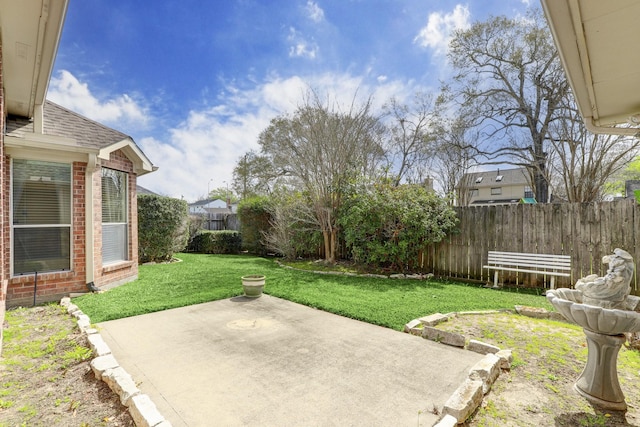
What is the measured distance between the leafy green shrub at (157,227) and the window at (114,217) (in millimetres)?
3708

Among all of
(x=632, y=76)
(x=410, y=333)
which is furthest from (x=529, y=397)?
(x=632, y=76)

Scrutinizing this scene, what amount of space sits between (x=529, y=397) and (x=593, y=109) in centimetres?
324

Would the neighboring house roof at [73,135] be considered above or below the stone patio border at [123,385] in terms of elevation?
above

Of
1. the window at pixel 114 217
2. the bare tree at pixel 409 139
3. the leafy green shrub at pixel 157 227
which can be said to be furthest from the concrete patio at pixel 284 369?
the bare tree at pixel 409 139

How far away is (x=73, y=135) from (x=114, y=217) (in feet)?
6.62

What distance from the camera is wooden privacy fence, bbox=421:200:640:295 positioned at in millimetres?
6301

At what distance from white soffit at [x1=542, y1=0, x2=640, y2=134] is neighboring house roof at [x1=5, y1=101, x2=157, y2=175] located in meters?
7.43

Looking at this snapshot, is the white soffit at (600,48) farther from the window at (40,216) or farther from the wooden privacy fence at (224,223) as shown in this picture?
the wooden privacy fence at (224,223)

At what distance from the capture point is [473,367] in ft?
9.43

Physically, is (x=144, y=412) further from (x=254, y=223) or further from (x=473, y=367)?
(x=254, y=223)

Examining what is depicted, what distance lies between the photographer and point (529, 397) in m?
2.62

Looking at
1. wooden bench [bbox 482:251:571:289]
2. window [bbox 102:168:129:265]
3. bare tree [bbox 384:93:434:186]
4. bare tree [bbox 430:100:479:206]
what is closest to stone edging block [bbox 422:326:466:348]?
wooden bench [bbox 482:251:571:289]

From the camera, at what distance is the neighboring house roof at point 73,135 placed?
555 cm

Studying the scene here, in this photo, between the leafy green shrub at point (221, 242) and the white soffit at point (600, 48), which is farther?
the leafy green shrub at point (221, 242)
